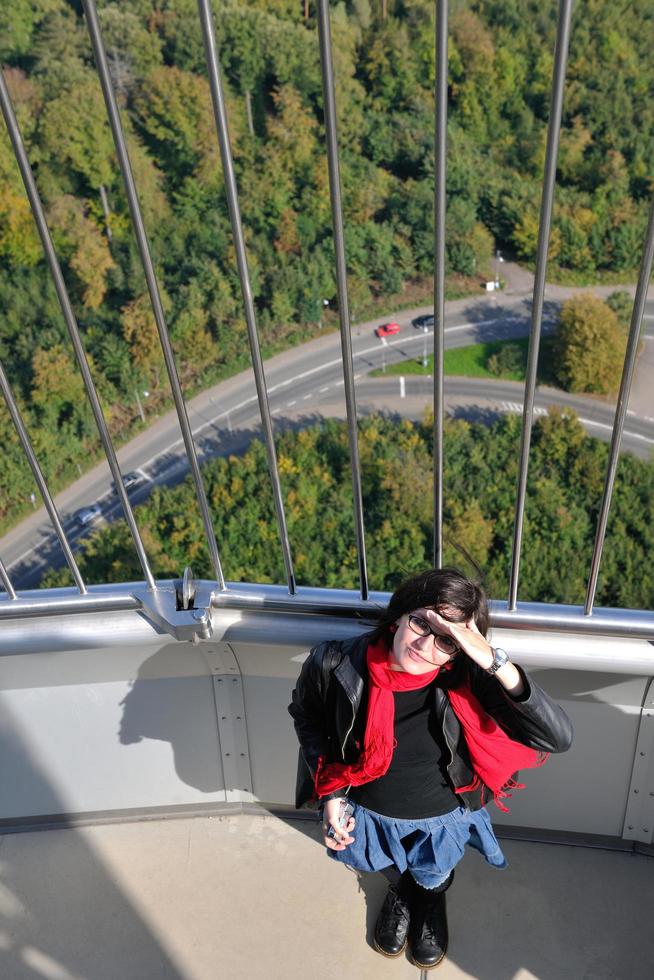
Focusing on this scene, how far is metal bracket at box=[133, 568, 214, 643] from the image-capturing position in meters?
1.54

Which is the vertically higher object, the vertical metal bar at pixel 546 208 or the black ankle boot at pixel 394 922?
the vertical metal bar at pixel 546 208

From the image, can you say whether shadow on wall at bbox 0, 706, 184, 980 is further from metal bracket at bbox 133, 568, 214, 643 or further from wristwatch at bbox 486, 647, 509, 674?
wristwatch at bbox 486, 647, 509, 674

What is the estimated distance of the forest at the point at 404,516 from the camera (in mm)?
14141

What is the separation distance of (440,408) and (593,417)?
52.1 ft

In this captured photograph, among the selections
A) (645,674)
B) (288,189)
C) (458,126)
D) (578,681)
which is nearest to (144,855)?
(578,681)

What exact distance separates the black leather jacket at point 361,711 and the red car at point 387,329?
1616 cm

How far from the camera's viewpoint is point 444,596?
1.32 meters

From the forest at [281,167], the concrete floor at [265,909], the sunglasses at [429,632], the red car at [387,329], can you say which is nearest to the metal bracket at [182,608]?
the sunglasses at [429,632]

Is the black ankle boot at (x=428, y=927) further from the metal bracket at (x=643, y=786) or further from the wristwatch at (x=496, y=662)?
the wristwatch at (x=496, y=662)

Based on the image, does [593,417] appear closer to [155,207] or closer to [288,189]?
[288,189]

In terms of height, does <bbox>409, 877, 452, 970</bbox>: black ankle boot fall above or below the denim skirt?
below

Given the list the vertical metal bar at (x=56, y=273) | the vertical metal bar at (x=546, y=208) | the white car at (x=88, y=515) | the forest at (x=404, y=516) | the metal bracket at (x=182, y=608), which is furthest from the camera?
the white car at (x=88, y=515)

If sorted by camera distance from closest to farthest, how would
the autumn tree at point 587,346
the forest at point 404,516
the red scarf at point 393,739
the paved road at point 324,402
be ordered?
the red scarf at point 393,739 < the forest at point 404,516 < the paved road at point 324,402 < the autumn tree at point 587,346

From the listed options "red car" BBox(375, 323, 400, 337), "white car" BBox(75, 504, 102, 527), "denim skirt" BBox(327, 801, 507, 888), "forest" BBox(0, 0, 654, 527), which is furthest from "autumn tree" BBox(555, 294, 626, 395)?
"denim skirt" BBox(327, 801, 507, 888)
